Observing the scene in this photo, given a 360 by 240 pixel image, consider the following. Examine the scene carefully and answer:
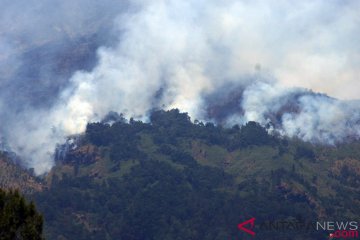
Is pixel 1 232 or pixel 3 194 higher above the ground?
pixel 3 194

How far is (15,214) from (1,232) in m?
3.87

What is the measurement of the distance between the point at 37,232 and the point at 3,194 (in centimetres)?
949

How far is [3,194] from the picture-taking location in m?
112

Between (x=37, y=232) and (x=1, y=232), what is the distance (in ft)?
19.4

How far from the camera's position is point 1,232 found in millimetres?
108688

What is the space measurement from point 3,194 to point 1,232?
23.2 ft

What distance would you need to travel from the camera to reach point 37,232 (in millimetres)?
109312

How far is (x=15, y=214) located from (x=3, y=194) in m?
4.45

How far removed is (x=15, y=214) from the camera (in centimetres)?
11075

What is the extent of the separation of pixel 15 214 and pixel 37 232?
5159 millimetres
